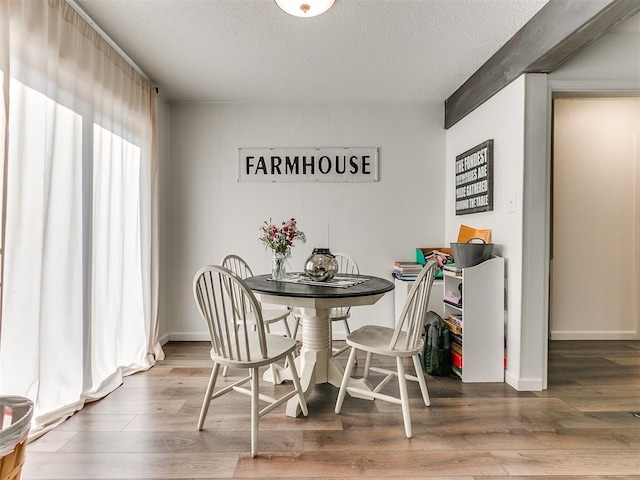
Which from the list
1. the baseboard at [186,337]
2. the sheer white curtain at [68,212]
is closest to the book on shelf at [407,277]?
the baseboard at [186,337]

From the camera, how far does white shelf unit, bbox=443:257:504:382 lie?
2.66 metres

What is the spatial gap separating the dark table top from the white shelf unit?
0.72 m

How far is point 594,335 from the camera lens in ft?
12.2

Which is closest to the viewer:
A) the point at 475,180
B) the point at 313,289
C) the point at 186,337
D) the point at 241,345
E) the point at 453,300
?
the point at 241,345

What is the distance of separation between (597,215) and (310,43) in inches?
130

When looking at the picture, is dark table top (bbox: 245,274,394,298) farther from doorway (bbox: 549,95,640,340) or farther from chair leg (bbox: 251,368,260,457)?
doorway (bbox: 549,95,640,340)

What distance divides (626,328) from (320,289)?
3.52m

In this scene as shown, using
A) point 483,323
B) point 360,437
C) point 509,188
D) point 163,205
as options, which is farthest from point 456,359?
point 163,205

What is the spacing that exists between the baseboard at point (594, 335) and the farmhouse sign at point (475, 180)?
1.70 m

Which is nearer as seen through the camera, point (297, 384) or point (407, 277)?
point (297, 384)

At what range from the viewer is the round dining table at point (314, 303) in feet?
6.61

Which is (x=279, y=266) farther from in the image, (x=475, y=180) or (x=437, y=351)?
(x=475, y=180)

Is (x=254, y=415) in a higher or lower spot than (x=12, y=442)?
lower

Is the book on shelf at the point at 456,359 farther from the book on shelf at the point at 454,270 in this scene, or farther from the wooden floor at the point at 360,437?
the book on shelf at the point at 454,270
